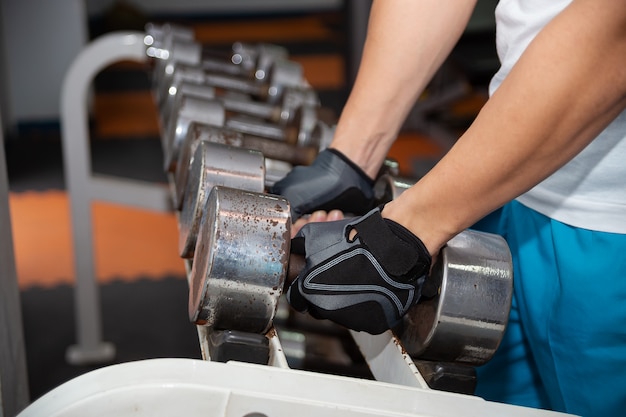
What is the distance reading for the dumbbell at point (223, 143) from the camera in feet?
3.49

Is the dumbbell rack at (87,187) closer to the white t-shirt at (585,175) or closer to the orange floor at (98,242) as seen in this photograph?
the orange floor at (98,242)

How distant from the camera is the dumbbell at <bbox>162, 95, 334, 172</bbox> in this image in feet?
3.95

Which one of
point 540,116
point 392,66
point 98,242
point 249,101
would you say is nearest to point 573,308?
point 540,116

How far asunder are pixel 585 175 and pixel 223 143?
1.50ft

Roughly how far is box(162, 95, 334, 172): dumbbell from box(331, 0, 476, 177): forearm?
8.6 inches

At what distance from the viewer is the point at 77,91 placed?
6.59ft

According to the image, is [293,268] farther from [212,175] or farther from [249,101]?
[249,101]

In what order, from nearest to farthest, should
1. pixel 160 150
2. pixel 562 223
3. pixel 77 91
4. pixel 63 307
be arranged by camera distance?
pixel 562 223 → pixel 77 91 → pixel 63 307 → pixel 160 150

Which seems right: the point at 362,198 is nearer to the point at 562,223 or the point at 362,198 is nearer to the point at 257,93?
the point at 562,223

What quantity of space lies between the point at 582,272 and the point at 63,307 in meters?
2.03

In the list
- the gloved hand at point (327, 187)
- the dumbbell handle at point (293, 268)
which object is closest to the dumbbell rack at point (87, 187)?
the gloved hand at point (327, 187)

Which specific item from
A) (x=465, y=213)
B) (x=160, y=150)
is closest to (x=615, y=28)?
(x=465, y=213)

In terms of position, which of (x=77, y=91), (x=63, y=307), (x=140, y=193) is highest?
(x=77, y=91)

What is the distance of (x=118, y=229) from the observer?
3119mm
